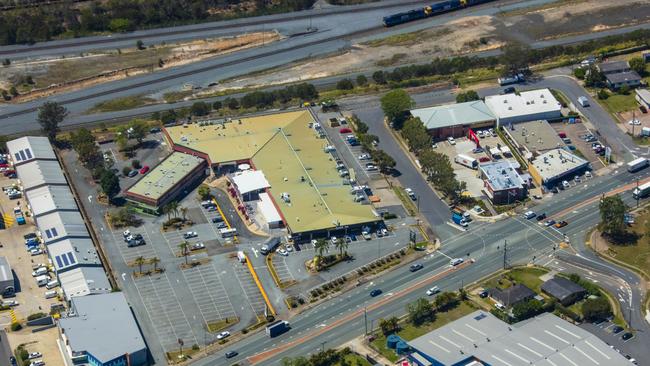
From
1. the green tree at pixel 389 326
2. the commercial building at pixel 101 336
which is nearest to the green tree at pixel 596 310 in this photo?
the green tree at pixel 389 326

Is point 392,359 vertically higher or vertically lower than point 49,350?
lower

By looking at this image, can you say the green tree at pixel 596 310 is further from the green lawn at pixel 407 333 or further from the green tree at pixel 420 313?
the green tree at pixel 420 313

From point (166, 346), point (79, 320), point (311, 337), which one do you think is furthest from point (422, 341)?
point (79, 320)

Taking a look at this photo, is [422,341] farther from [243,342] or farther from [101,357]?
[101,357]

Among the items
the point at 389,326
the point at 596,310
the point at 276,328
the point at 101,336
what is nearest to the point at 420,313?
the point at 389,326

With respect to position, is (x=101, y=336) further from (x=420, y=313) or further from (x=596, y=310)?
(x=596, y=310)
